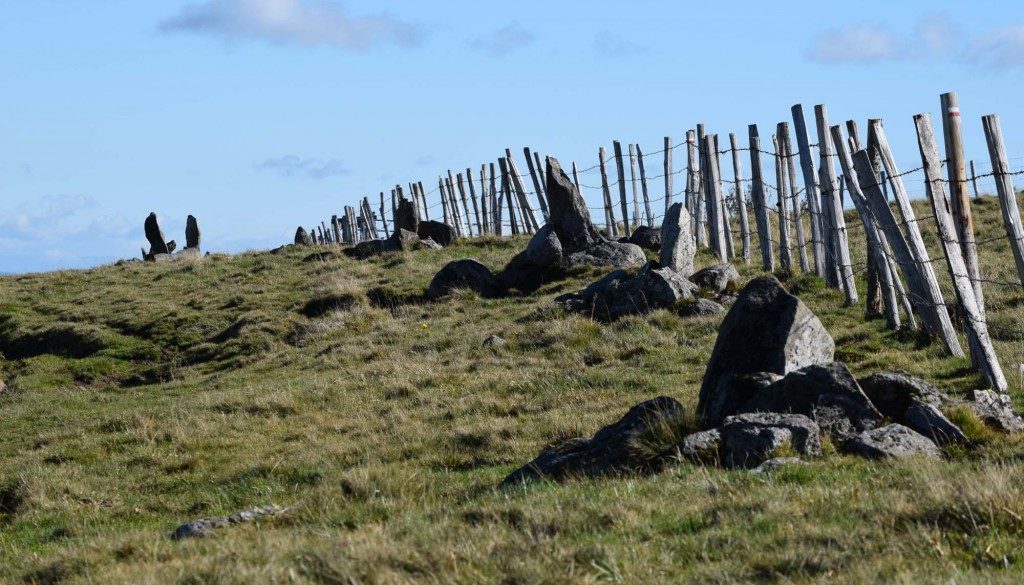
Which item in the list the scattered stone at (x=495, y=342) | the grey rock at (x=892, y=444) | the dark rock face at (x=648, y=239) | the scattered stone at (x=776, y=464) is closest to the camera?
the scattered stone at (x=776, y=464)

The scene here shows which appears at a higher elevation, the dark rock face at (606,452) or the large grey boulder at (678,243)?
the large grey boulder at (678,243)

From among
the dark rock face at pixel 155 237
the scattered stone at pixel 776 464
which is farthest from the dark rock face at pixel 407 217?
the scattered stone at pixel 776 464

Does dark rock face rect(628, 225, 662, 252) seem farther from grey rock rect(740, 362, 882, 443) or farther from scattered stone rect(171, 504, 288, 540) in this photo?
scattered stone rect(171, 504, 288, 540)

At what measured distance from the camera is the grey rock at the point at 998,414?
10883mm

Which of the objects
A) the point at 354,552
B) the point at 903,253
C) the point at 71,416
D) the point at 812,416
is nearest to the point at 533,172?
the point at 71,416

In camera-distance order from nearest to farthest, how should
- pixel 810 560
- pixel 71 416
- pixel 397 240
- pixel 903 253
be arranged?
pixel 810 560 < pixel 903 253 < pixel 71 416 < pixel 397 240

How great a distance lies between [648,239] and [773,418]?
72.4 ft

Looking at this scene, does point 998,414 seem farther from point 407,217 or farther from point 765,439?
point 407,217

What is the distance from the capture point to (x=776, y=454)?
33.1 feet

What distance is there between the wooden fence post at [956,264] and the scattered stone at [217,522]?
861cm

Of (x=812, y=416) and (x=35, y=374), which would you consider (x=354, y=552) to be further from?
(x=35, y=374)

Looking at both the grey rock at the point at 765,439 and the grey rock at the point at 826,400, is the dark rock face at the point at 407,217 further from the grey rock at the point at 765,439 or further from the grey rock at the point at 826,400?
the grey rock at the point at 765,439

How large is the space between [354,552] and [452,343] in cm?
→ 1636

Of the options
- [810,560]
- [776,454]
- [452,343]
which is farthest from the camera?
[452,343]
